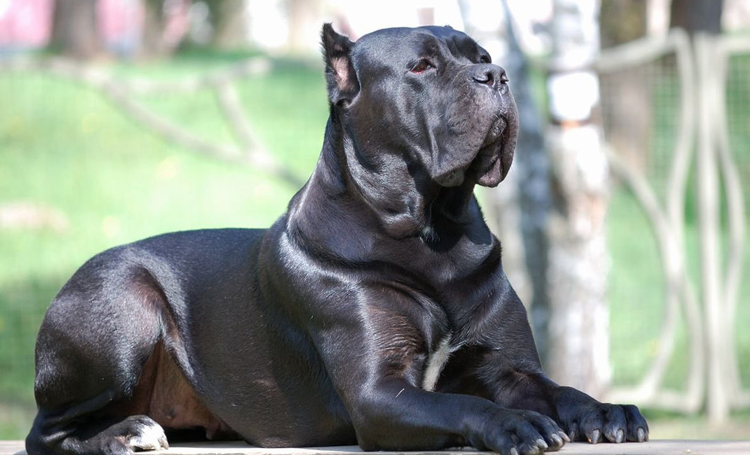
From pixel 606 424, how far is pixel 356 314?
82 centimetres

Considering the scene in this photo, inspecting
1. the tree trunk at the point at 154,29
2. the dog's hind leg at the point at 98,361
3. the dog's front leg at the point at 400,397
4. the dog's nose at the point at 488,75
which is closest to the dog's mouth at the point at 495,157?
the dog's nose at the point at 488,75

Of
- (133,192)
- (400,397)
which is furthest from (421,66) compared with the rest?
(133,192)

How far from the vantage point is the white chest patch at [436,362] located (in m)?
3.61

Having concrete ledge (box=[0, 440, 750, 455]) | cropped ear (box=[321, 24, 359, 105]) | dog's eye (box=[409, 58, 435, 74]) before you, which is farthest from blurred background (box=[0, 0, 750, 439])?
concrete ledge (box=[0, 440, 750, 455])

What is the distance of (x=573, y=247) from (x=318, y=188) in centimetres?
365

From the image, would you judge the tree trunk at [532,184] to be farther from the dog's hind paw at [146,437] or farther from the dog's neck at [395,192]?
the dog's hind paw at [146,437]

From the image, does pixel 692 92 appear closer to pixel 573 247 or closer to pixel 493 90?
pixel 573 247

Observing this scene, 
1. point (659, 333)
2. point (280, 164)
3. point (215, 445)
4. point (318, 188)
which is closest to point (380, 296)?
point (318, 188)

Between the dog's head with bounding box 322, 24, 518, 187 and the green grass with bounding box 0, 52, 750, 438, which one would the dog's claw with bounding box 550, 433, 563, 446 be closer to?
the dog's head with bounding box 322, 24, 518, 187

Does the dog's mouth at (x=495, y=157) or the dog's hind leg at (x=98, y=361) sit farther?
the dog's hind leg at (x=98, y=361)

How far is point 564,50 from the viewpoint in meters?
7.15

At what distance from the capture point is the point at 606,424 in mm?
3348

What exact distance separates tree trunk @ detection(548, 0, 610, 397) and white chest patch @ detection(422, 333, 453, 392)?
3655mm

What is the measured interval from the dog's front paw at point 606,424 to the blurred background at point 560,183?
150 inches
